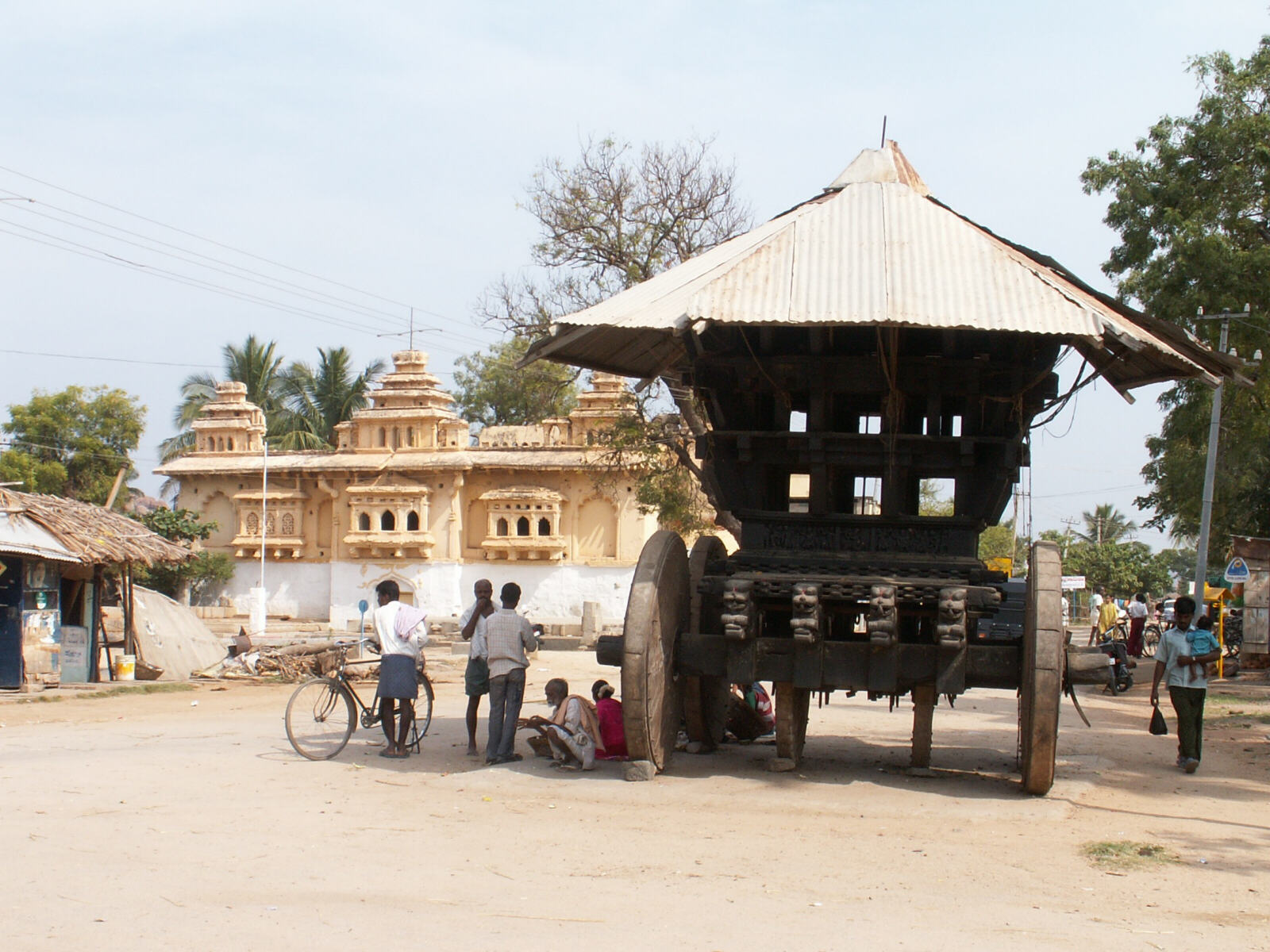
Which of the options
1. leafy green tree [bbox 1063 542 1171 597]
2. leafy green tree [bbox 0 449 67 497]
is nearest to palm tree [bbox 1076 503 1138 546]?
leafy green tree [bbox 1063 542 1171 597]

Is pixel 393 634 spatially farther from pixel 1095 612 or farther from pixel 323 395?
pixel 323 395

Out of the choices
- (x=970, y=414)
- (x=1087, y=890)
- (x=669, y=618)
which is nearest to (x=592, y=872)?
(x=1087, y=890)

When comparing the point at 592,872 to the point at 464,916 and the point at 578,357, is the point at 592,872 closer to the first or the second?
the point at 464,916

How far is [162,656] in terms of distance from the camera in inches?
868

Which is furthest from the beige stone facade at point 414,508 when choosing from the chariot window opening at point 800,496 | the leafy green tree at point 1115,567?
the leafy green tree at point 1115,567

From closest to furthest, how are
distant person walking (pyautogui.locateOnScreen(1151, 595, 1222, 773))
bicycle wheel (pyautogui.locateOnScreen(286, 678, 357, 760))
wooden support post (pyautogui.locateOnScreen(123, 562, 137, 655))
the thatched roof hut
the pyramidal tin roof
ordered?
the pyramidal tin roof < bicycle wheel (pyautogui.locateOnScreen(286, 678, 357, 760)) < distant person walking (pyautogui.locateOnScreen(1151, 595, 1222, 773)) < the thatched roof hut < wooden support post (pyautogui.locateOnScreen(123, 562, 137, 655))

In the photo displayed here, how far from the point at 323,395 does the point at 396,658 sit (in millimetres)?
44334

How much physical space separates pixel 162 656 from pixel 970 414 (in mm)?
16299

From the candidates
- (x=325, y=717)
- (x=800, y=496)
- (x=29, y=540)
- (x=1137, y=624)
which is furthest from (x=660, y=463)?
(x=325, y=717)

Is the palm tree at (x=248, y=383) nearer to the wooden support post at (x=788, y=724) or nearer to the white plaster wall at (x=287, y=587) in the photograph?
the white plaster wall at (x=287, y=587)

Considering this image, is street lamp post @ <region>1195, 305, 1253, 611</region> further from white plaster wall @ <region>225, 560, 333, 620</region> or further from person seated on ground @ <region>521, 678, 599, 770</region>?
white plaster wall @ <region>225, 560, 333, 620</region>

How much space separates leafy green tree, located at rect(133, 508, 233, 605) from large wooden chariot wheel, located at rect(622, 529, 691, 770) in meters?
33.6

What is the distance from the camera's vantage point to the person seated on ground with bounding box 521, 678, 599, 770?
1009cm

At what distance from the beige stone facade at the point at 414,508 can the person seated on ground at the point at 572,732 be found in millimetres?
28154
